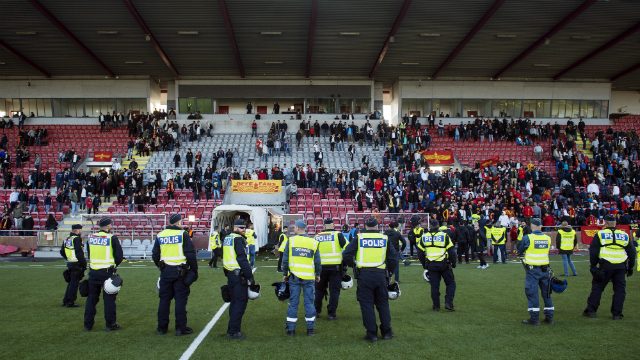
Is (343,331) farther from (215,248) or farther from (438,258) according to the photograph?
(215,248)

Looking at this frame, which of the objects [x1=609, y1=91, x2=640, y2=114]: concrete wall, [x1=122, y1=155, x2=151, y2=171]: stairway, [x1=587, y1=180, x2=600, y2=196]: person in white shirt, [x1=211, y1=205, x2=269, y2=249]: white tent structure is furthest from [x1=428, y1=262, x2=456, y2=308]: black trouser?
[x1=609, y1=91, x2=640, y2=114]: concrete wall

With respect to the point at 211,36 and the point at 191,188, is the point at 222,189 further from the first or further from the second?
the point at 211,36

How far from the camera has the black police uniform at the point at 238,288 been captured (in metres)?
8.27

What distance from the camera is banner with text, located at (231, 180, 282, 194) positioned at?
2805 centimetres

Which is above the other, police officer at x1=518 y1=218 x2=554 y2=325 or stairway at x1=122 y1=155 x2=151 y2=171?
stairway at x1=122 y1=155 x2=151 y2=171

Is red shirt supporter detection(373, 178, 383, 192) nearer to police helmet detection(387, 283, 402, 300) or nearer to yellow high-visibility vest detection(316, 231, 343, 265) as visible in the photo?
yellow high-visibility vest detection(316, 231, 343, 265)

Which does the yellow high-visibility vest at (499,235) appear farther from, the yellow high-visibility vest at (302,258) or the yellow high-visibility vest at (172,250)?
the yellow high-visibility vest at (172,250)

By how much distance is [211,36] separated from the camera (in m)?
33.1

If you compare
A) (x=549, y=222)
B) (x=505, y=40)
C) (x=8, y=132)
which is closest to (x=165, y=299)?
(x=549, y=222)

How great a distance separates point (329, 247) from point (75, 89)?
3894 cm

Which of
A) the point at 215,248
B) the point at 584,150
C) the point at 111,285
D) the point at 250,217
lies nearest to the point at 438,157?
the point at 584,150

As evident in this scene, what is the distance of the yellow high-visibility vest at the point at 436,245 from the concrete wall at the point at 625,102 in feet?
145

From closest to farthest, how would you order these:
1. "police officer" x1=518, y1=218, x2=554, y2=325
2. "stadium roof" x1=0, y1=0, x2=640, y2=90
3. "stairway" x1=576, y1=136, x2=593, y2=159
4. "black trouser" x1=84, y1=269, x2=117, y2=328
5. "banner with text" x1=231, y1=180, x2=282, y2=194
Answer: "black trouser" x1=84, y1=269, x2=117, y2=328 → "police officer" x1=518, y1=218, x2=554, y2=325 → "banner with text" x1=231, y1=180, x2=282, y2=194 → "stadium roof" x1=0, y1=0, x2=640, y2=90 → "stairway" x1=576, y1=136, x2=593, y2=159

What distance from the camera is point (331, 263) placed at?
989cm
